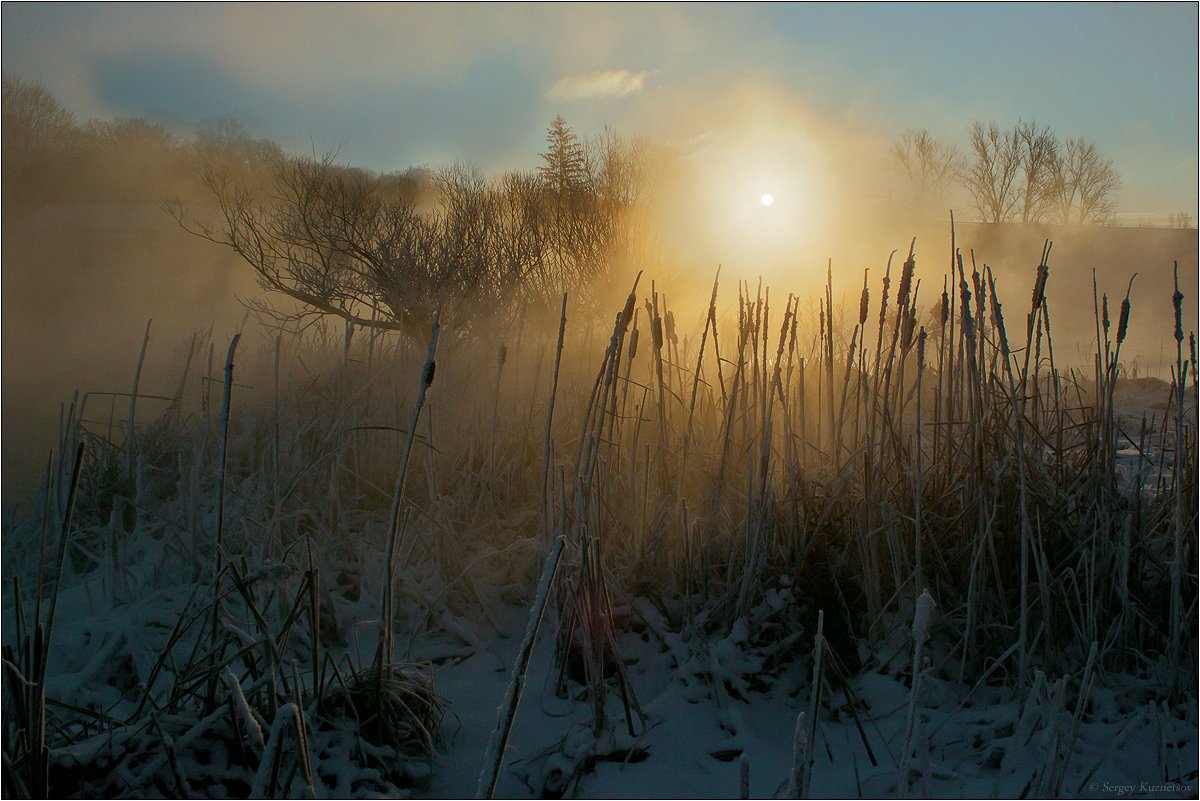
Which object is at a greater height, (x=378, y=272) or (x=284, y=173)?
(x=284, y=173)

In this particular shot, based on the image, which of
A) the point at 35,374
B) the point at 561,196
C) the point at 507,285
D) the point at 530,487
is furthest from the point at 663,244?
the point at 530,487

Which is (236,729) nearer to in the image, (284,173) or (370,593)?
(370,593)

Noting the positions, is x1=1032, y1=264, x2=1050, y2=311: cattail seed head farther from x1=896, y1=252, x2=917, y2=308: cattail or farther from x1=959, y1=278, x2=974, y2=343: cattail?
x1=896, y1=252, x2=917, y2=308: cattail

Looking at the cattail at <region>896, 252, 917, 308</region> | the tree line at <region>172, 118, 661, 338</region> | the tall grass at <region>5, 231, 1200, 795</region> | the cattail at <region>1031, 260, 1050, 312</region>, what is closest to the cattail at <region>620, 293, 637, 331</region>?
the tall grass at <region>5, 231, 1200, 795</region>

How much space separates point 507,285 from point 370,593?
8.22 m

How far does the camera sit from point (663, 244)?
12.1 meters

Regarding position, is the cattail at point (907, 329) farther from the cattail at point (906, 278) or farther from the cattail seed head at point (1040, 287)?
the cattail seed head at point (1040, 287)

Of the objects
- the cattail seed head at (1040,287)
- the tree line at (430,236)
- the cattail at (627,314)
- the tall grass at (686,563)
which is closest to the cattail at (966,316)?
the tall grass at (686,563)

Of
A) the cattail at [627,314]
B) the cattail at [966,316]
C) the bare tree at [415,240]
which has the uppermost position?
the bare tree at [415,240]

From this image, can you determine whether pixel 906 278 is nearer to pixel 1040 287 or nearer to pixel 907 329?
pixel 907 329

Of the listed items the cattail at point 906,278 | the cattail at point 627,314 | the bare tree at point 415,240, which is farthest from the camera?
the bare tree at point 415,240

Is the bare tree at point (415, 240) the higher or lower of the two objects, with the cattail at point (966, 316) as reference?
higher

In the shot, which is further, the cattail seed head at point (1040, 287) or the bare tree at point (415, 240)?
the bare tree at point (415, 240)

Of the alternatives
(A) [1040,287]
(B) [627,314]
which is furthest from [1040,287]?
(B) [627,314]
